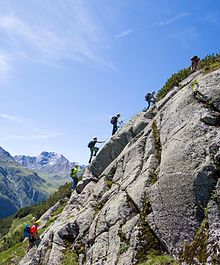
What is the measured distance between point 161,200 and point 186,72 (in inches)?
558

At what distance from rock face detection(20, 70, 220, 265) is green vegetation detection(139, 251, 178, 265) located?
297 millimetres

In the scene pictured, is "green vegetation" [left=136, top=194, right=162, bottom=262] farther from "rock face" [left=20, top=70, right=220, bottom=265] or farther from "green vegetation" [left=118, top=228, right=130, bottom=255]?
"green vegetation" [left=118, top=228, right=130, bottom=255]

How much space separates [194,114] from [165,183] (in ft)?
15.8

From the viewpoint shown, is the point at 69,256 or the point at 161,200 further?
the point at 69,256

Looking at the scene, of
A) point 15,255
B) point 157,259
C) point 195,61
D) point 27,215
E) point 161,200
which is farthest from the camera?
point 27,215

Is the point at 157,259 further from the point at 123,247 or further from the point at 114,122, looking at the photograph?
the point at 114,122

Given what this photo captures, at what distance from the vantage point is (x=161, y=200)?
58.2 ft

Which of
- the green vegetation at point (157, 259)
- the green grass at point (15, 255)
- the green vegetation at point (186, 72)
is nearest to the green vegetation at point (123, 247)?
the green vegetation at point (157, 259)

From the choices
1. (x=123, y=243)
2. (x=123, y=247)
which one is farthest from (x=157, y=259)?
(x=123, y=243)

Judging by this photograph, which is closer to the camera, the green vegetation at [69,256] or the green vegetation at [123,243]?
the green vegetation at [123,243]

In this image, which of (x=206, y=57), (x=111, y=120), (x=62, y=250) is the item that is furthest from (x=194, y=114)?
(x=111, y=120)

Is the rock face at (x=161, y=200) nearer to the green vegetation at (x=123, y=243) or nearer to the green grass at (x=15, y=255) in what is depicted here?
the green vegetation at (x=123, y=243)

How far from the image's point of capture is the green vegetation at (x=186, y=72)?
23422mm

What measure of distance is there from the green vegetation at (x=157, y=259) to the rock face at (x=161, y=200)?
11.7 inches
